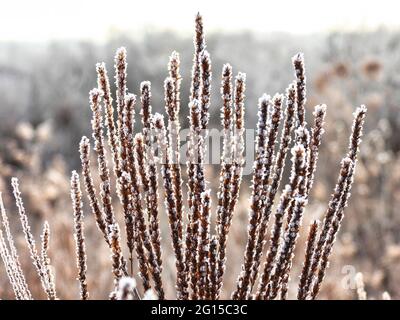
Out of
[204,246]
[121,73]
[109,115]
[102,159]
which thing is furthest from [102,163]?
[204,246]

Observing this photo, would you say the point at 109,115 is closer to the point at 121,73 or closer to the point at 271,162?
the point at 121,73

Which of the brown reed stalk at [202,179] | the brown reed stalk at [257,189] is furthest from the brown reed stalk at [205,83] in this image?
the brown reed stalk at [257,189]

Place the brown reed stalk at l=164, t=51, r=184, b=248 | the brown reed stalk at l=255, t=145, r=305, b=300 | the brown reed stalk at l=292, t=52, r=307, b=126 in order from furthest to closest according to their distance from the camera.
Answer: the brown reed stalk at l=164, t=51, r=184, b=248, the brown reed stalk at l=292, t=52, r=307, b=126, the brown reed stalk at l=255, t=145, r=305, b=300

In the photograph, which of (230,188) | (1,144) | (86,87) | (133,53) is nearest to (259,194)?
(230,188)

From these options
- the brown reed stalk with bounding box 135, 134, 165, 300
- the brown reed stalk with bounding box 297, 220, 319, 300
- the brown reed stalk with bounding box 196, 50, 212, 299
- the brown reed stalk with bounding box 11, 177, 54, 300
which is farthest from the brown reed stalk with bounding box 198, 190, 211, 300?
the brown reed stalk with bounding box 11, 177, 54, 300

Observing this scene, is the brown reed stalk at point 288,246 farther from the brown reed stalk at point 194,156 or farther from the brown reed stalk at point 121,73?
the brown reed stalk at point 121,73

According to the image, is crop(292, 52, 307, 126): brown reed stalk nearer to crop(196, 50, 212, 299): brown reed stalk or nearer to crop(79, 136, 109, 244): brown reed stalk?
crop(196, 50, 212, 299): brown reed stalk
